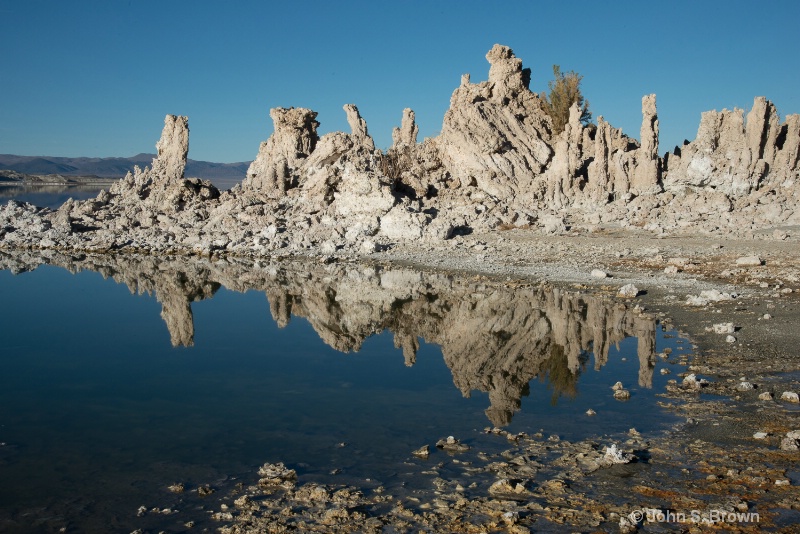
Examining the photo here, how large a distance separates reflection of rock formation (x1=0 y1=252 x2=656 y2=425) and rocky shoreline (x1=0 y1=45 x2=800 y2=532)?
36.2 inches

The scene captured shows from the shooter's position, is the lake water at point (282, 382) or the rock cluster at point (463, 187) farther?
the rock cluster at point (463, 187)

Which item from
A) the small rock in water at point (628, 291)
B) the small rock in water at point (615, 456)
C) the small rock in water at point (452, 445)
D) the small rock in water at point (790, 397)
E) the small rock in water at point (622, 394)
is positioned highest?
the small rock in water at point (628, 291)

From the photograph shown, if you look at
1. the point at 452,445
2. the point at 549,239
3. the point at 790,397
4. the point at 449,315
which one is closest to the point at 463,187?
the point at 549,239

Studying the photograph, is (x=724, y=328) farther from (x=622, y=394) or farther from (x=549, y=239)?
(x=549, y=239)

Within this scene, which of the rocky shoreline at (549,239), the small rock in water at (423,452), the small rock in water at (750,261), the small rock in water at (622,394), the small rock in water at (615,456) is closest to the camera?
the rocky shoreline at (549,239)

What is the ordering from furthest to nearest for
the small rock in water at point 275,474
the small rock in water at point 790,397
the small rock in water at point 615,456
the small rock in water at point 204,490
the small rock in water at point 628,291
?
the small rock in water at point 628,291, the small rock in water at point 790,397, the small rock in water at point 615,456, the small rock in water at point 275,474, the small rock in water at point 204,490

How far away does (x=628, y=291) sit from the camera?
42.8 ft

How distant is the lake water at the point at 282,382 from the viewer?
5.82m

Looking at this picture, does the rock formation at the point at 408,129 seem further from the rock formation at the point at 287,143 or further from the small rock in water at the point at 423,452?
the small rock in water at the point at 423,452

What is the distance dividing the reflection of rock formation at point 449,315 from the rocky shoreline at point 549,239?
0.92m

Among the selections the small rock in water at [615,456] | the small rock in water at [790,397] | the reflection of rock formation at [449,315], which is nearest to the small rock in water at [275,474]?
the reflection of rock formation at [449,315]

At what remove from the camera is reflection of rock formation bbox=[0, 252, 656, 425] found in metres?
9.20

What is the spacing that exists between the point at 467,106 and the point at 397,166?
3923 mm

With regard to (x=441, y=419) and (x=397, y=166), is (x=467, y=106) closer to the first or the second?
(x=397, y=166)
